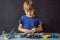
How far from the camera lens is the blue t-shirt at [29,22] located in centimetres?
167

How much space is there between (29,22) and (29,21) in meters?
0.01

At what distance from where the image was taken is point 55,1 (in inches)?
67.1

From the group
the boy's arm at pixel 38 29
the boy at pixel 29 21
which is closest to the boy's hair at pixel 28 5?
the boy at pixel 29 21

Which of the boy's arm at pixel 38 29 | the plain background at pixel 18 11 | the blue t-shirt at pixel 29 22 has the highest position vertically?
the plain background at pixel 18 11

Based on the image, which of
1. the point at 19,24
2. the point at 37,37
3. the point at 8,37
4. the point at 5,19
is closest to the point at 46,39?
the point at 37,37

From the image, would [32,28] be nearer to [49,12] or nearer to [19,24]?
[19,24]

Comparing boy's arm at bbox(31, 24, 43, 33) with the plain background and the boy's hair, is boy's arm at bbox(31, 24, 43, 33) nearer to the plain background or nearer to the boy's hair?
the plain background

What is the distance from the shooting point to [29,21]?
1.67 metres

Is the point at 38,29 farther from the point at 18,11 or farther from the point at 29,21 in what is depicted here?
the point at 18,11

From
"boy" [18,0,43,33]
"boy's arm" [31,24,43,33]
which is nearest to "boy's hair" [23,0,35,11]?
"boy" [18,0,43,33]

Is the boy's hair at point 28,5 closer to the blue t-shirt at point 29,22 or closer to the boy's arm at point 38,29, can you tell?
the blue t-shirt at point 29,22

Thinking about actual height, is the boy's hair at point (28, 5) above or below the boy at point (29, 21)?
above

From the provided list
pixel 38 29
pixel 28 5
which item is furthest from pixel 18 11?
pixel 38 29

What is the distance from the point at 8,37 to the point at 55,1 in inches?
25.0
